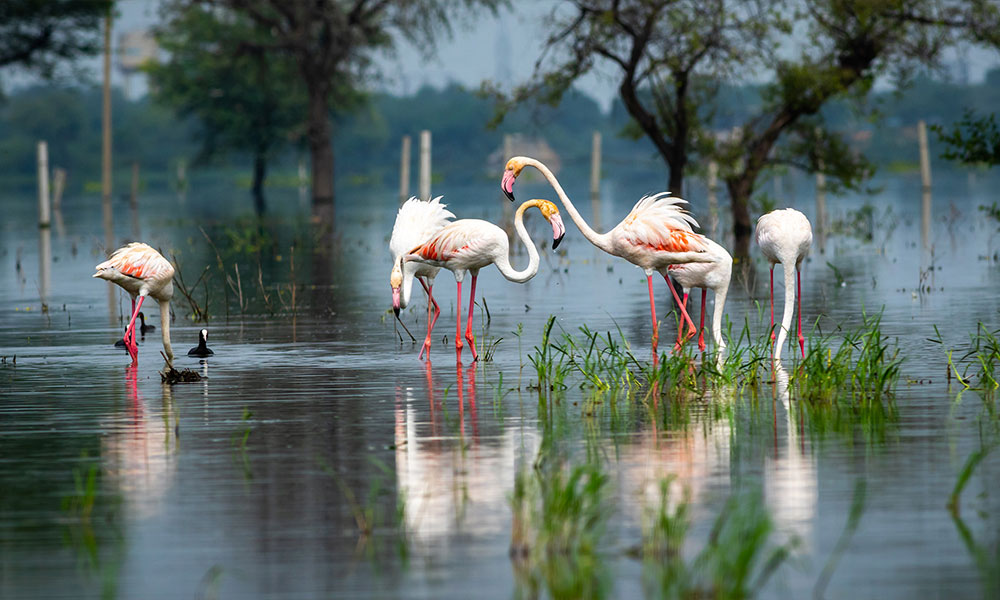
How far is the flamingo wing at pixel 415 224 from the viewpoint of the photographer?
14.1 m

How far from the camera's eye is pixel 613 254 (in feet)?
41.0

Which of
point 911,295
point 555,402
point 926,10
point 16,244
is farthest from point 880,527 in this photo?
point 16,244

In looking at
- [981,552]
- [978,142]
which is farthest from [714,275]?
[978,142]

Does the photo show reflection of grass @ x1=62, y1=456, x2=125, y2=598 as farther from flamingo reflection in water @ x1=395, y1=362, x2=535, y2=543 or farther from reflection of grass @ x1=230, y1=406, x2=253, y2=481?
flamingo reflection in water @ x1=395, y1=362, x2=535, y2=543

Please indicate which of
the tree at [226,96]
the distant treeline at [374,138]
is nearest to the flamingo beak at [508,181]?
the tree at [226,96]

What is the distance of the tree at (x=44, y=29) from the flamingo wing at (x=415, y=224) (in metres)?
41.8

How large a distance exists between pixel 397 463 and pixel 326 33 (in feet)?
136

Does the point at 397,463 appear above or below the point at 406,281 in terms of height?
below

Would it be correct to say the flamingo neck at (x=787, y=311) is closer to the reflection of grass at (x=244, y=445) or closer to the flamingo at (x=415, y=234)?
the flamingo at (x=415, y=234)

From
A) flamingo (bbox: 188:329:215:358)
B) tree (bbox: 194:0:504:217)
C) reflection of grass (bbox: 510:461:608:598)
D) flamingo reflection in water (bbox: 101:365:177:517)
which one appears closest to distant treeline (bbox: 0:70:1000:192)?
tree (bbox: 194:0:504:217)

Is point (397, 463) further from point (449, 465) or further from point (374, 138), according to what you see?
point (374, 138)

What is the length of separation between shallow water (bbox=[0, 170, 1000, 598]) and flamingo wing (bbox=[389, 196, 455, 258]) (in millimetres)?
957

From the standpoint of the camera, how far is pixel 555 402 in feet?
33.5

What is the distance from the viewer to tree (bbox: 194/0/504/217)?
46.4m
